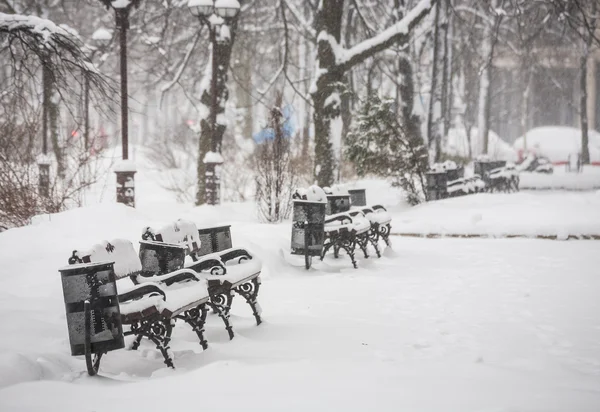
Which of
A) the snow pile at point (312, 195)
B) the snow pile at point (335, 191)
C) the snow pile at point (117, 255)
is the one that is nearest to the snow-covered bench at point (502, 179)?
the snow pile at point (335, 191)

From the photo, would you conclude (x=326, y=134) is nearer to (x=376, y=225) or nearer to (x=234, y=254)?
(x=376, y=225)

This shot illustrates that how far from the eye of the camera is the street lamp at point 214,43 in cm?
1130

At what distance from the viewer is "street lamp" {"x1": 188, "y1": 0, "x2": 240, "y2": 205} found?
11.3 metres

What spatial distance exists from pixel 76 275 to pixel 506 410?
2.75 m

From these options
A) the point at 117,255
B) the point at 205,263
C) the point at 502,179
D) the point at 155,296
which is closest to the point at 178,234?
the point at 205,263

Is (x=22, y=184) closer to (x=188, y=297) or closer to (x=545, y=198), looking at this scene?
(x=188, y=297)

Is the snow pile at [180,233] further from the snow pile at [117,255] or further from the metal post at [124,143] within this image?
the metal post at [124,143]

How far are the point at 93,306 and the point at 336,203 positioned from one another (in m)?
6.26

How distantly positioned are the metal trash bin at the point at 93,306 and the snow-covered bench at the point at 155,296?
0.38ft

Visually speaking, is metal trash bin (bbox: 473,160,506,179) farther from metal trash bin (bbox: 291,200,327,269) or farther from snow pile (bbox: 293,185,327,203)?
metal trash bin (bbox: 291,200,327,269)

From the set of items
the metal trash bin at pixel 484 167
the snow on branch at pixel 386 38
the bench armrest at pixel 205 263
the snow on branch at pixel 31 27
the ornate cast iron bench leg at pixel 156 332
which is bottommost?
the ornate cast iron bench leg at pixel 156 332

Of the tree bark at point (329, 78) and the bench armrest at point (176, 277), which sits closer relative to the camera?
the bench armrest at point (176, 277)

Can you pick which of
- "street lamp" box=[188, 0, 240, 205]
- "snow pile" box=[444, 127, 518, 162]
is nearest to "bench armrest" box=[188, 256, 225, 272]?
"street lamp" box=[188, 0, 240, 205]

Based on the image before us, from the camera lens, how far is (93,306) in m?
3.91
